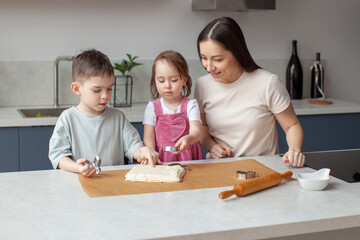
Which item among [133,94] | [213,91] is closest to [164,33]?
[133,94]

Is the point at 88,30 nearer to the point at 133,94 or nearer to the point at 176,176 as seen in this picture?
the point at 133,94

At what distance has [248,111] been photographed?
2012 millimetres

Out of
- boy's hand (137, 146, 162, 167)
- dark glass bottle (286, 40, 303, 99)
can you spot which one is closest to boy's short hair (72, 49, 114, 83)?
boy's hand (137, 146, 162, 167)

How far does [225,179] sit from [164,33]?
2.07m

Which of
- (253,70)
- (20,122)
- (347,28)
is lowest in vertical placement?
(20,122)

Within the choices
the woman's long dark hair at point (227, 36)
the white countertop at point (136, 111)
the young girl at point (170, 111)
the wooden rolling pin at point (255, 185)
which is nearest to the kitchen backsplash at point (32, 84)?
the white countertop at point (136, 111)

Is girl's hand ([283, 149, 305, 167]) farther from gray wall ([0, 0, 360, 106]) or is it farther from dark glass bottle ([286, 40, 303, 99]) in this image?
dark glass bottle ([286, 40, 303, 99])

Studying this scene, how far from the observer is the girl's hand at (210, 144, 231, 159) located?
191 centimetres

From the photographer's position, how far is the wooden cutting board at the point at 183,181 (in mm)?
1416

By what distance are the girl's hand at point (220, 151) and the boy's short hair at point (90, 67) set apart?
507 millimetres

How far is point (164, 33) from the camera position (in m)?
3.44

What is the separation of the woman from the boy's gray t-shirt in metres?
0.35

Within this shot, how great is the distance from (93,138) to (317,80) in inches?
93.4

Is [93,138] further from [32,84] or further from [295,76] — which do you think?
[295,76]
